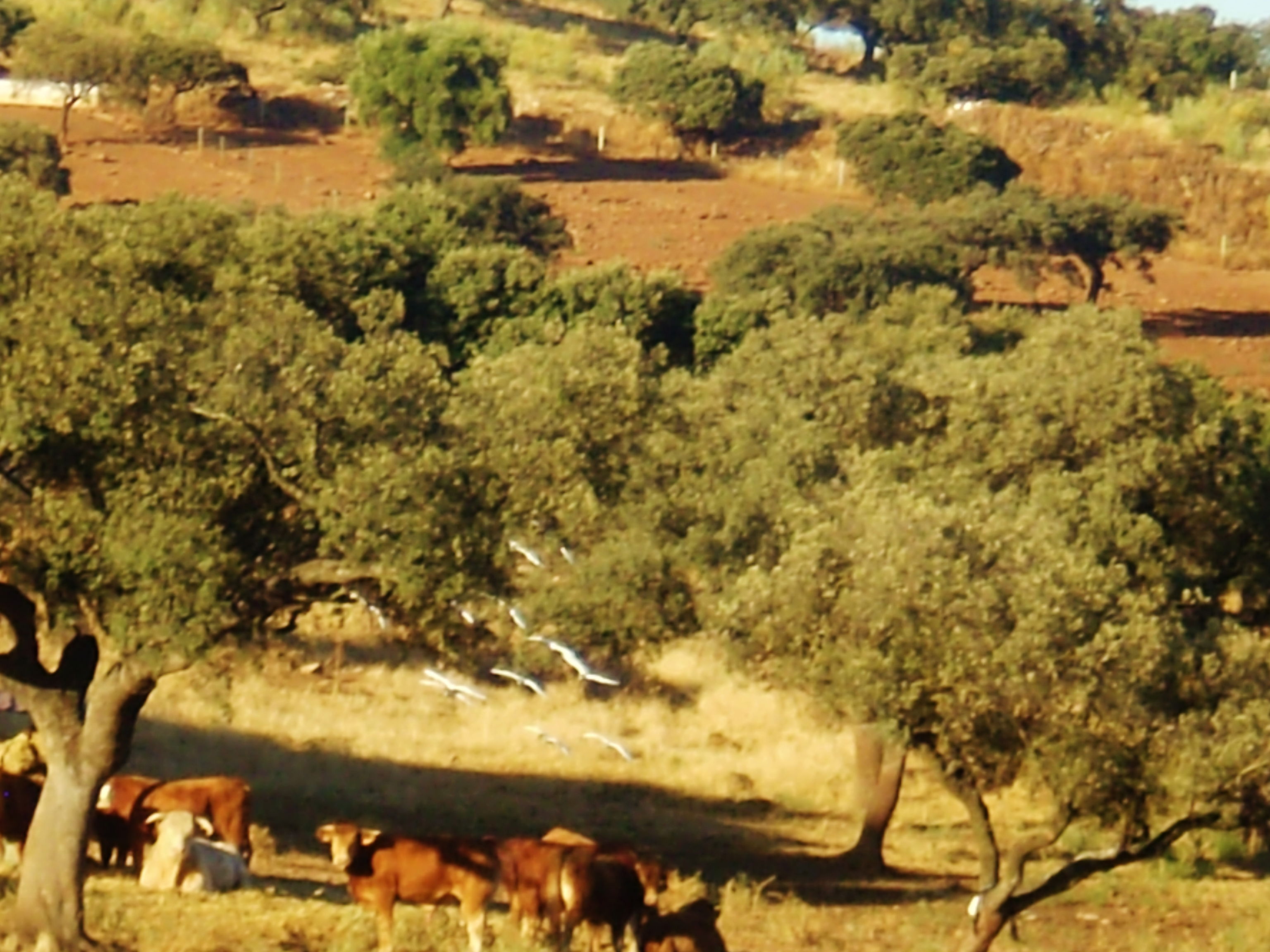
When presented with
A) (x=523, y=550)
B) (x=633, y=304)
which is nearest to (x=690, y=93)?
(x=633, y=304)

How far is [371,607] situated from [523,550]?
91cm

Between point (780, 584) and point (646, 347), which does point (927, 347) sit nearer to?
point (646, 347)

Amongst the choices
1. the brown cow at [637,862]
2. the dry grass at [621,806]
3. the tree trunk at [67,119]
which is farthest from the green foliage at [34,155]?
the brown cow at [637,862]

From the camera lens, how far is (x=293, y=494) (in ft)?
38.2

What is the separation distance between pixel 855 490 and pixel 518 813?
835cm

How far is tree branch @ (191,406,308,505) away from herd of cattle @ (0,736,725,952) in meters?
3.46

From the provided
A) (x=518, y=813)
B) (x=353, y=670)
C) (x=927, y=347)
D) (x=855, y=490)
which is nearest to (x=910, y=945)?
(x=855, y=490)

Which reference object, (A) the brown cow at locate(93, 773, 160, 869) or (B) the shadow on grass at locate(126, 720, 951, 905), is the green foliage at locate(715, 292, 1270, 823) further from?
(A) the brown cow at locate(93, 773, 160, 869)

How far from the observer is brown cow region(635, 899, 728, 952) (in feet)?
48.4

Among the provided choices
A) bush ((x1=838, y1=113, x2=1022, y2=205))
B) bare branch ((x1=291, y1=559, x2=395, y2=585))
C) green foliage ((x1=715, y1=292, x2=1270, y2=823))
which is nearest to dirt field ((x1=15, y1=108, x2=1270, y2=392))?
bush ((x1=838, y1=113, x2=1022, y2=205))

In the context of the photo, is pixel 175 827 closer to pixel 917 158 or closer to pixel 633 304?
pixel 633 304

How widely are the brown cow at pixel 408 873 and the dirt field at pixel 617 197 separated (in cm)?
4106

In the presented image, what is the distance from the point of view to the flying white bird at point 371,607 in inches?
466

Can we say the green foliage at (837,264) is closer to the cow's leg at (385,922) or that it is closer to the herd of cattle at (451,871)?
the herd of cattle at (451,871)
